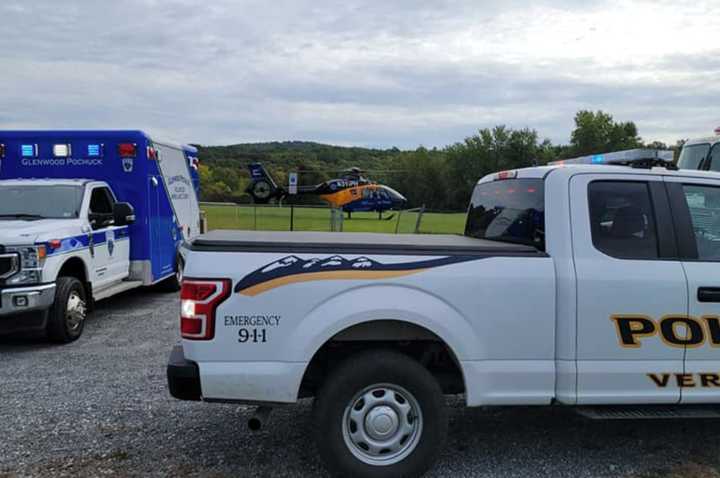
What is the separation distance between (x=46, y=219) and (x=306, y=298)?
19.0 ft

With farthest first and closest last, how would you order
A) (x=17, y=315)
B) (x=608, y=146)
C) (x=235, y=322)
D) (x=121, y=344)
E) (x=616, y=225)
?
(x=608, y=146) → (x=121, y=344) → (x=17, y=315) → (x=616, y=225) → (x=235, y=322)

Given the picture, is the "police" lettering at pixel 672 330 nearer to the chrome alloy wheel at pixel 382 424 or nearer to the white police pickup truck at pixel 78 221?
the chrome alloy wheel at pixel 382 424

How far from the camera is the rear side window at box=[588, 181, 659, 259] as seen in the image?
12.3ft

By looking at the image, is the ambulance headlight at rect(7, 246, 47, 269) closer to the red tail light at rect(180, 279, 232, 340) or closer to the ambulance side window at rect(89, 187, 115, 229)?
the ambulance side window at rect(89, 187, 115, 229)

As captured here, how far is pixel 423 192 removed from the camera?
110 meters

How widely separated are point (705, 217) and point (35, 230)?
668cm

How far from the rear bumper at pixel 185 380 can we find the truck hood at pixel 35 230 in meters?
4.20

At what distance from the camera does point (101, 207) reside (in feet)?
29.0

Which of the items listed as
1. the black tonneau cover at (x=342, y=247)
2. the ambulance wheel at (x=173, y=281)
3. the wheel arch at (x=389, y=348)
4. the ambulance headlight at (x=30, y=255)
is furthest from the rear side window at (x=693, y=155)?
the ambulance headlight at (x=30, y=255)

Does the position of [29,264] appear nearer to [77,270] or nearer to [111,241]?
[77,270]

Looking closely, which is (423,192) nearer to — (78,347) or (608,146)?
(608,146)

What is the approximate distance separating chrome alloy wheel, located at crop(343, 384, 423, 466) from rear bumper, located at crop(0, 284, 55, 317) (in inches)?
187

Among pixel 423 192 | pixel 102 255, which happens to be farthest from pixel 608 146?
pixel 102 255

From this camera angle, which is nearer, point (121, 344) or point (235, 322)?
point (235, 322)
